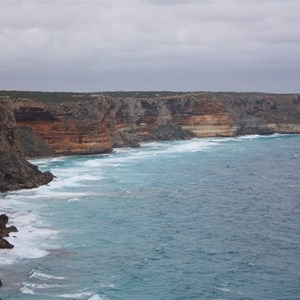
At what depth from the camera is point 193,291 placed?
81.8 feet

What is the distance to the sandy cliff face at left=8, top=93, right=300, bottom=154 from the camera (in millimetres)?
81625

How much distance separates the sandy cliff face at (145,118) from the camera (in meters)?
81.6

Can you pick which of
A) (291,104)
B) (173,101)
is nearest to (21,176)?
(173,101)

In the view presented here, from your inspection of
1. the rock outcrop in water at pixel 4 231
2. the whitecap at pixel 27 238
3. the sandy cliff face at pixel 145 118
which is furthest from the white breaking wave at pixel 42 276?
the sandy cliff face at pixel 145 118

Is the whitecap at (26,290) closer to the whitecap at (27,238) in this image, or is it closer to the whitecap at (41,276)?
the whitecap at (41,276)

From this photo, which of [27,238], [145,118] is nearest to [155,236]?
[27,238]

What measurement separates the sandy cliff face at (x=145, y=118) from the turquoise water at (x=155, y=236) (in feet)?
51.7

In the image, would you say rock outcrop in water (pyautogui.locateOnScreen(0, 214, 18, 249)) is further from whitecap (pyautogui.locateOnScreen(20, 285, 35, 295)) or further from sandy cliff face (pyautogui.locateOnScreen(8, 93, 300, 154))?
sandy cliff face (pyautogui.locateOnScreen(8, 93, 300, 154))

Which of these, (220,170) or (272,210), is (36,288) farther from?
(220,170)

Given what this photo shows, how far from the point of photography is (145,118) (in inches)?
4545

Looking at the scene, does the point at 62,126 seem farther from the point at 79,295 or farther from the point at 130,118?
the point at 79,295

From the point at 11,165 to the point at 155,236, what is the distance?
74.4 feet

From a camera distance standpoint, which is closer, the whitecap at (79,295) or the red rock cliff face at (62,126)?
the whitecap at (79,295)

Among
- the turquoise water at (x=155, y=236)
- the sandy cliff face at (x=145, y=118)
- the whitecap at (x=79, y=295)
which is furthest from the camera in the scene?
the sandy cliff face at (x=145, y=118)
